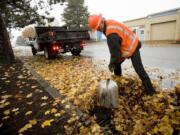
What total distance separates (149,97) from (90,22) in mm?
1868

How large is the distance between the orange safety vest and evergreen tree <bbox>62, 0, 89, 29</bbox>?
119ft

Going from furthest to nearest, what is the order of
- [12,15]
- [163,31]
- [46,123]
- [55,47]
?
[163,31]
[12,15]
[55,47]
[46,123]

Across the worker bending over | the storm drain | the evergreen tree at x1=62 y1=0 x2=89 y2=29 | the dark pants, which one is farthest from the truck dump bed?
the evergreen tree at x1=62 y1=0 x2=89 y2=29

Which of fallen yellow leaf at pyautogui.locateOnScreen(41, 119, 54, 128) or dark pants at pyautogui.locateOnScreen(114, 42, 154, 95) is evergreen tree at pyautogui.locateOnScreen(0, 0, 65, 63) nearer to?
fallen yellow leaf at pyautogui.locateOnScreen(41, 119, 54, 128)

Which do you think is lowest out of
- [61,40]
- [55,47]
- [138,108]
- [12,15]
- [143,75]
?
[138,108]

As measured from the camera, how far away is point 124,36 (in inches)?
129

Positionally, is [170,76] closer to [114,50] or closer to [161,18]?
[114,50]

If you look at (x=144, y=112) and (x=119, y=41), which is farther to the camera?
(x=119, y=41)

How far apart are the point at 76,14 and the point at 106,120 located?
3843cm

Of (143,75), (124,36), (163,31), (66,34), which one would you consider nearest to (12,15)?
(66,34)

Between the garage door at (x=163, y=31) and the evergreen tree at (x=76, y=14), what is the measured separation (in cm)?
Result: 1652

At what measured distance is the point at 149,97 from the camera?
3238mm

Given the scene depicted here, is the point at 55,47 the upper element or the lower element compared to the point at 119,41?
lower

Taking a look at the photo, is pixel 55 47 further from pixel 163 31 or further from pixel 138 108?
pixel 163 31
